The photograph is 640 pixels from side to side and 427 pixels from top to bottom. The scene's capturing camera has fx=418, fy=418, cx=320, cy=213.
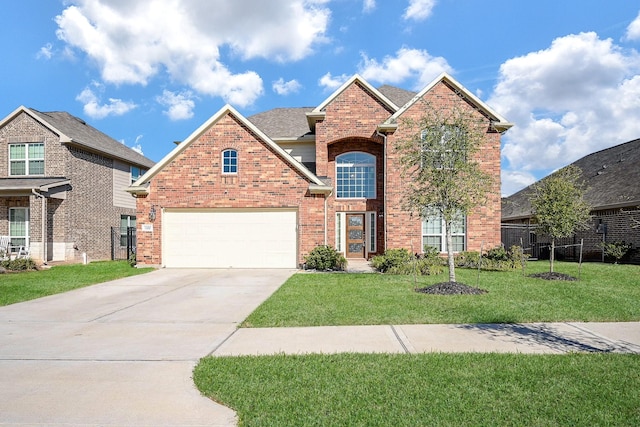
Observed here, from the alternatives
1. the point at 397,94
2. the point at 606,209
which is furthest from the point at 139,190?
the point at 606,209

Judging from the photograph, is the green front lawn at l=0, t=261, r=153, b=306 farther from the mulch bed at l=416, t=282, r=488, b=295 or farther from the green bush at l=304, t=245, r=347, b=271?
the mulch bed at l=416, t=282, r=488, b=295

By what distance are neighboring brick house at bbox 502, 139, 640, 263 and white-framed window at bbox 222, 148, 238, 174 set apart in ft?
35.2

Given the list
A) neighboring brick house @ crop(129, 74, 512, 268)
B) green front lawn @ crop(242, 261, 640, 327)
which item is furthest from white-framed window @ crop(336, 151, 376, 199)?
green front lawn @ crop(242, 261, 640, 327)

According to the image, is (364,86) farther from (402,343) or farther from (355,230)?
(402,343)

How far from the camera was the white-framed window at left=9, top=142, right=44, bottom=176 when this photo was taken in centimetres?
2027

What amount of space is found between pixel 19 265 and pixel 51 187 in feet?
12.7

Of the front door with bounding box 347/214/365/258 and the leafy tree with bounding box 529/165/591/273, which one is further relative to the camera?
the front door with bounding box 347/214/365/258

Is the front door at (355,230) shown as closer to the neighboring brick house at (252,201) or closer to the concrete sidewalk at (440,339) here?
the neighboring brick house at (252,201)

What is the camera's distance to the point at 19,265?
16234 mm

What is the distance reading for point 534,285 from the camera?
11398mm

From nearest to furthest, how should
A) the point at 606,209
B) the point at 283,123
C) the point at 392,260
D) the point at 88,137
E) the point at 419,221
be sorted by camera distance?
1. the point at 392,260
2. the point at 419,221
3. the point at 606,209
4. the point at 88,137
5. the point at 283,123

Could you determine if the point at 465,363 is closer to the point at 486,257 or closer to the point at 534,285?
the point at 534,285

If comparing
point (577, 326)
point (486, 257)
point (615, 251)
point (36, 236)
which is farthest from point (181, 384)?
point (615, 251)

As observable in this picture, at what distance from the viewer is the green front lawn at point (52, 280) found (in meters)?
10.7
